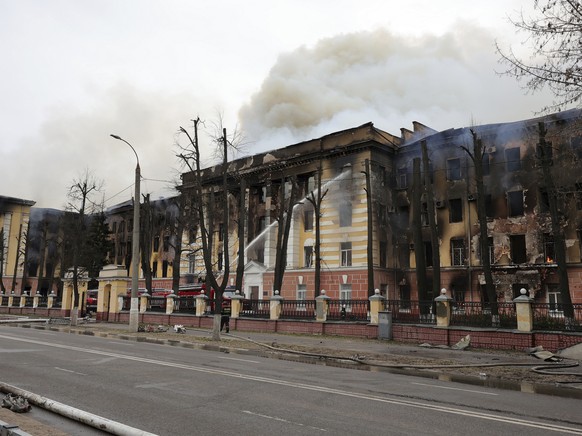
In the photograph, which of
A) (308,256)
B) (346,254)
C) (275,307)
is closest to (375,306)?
(275,307)

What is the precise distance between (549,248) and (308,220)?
63.1 feet

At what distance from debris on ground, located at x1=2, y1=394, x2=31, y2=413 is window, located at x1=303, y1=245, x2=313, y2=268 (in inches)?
1412

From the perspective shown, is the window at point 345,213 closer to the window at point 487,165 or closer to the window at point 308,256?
the window at point 308,256

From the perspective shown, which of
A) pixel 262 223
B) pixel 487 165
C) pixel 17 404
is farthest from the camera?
pixel 262 223

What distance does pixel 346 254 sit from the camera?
4081cm

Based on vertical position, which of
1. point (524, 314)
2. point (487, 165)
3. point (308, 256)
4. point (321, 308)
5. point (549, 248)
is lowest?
point (524, 314)

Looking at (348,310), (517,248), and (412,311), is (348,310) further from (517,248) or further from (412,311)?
(517,248)

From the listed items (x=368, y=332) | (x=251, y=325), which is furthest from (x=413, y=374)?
(x=251, y=325)

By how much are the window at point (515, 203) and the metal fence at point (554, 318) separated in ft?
62.2

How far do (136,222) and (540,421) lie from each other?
73.5 ft

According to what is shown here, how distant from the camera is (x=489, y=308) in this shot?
20.2 metres

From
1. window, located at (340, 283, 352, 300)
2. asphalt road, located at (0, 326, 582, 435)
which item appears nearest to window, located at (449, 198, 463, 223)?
window, located at (340, 283, 352, 300)

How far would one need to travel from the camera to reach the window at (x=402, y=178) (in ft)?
136

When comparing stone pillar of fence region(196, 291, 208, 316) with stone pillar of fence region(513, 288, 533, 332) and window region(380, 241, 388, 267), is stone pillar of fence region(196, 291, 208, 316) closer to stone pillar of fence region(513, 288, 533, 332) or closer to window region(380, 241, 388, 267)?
window region(380, 241, 388, 267)
